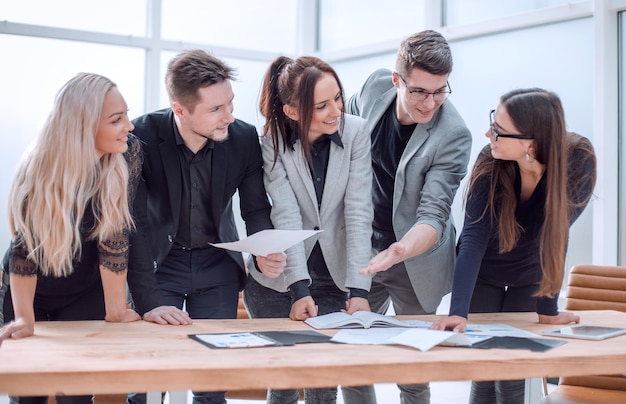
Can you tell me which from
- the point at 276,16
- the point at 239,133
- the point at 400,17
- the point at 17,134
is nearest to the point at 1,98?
the point at 17,134

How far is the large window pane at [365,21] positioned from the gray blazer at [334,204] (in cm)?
349

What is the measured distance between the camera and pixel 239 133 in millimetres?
2727

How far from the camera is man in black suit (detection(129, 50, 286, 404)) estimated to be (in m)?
2.59

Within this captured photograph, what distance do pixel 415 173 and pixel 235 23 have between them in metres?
4.23

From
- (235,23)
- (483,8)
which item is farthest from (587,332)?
(235,23)

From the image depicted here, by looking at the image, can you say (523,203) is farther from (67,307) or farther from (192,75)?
(67,307)

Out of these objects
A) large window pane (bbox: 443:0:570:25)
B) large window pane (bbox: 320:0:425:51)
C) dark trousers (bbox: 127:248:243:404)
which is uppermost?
large window pane (bbox: 320:0:425:51)

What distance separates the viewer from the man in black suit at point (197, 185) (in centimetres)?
259

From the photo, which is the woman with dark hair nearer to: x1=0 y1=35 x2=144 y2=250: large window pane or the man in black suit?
the man in black suit

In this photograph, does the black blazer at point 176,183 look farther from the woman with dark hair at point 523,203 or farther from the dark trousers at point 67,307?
the woman with dark hair at point 523,203

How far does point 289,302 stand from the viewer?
2.76m

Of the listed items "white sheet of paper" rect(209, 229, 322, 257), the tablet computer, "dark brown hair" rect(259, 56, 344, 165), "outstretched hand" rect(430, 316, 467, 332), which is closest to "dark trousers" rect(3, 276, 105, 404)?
"white sheet of paper" rect(209, 229, 322, 257)

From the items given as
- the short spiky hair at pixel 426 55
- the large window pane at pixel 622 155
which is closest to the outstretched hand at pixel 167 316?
the short spiky hair at pixel 426 55

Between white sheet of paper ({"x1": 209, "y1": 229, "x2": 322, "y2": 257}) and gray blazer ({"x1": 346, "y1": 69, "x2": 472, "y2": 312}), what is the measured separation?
592mm
